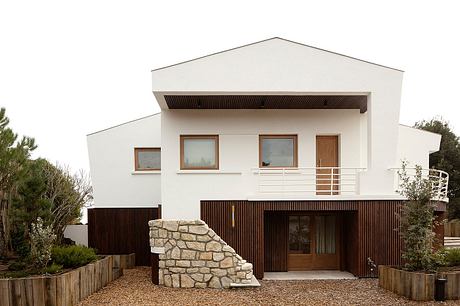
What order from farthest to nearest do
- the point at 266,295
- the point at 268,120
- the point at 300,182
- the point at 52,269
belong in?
1. the point at 268,120
2. the point at 300,182
3. the point at 266,295
4. the point at 52,269

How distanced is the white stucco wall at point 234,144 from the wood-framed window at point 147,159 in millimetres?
3846

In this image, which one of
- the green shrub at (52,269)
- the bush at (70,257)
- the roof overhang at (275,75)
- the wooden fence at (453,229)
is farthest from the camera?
the wooden fence at (453,229)

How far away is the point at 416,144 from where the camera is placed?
16.5 m

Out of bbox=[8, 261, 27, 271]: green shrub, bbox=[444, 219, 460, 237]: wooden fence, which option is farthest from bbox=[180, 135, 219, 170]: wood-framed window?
bbox=[444, 219, 460, 237]: wooden fence

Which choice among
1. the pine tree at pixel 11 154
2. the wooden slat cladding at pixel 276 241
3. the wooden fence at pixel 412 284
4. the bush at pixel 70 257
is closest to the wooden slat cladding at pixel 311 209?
the wooden slat cladding at pixel 276 241

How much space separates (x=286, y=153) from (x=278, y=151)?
0.27 meters

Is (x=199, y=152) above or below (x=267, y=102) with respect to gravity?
below

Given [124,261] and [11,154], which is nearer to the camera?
[11,154]

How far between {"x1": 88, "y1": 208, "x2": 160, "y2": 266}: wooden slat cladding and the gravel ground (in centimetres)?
353

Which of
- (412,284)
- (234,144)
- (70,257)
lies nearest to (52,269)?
(70,257)

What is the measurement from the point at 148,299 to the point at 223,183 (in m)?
4.11

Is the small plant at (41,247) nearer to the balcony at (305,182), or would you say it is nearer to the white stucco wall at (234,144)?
the white stucco wall at (234,144)

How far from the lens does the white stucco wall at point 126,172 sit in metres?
17.0

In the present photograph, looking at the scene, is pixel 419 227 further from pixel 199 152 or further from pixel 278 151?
pixel 199 152
